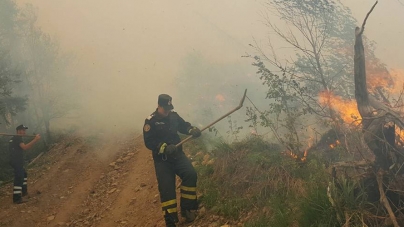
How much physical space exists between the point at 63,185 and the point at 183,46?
47.0m

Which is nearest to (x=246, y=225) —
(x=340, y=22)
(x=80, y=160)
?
(x=80, y=160)

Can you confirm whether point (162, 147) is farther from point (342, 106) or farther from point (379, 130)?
point (342, 106)


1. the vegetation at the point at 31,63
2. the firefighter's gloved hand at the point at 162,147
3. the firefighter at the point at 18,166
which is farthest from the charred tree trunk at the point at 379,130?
the vegetation at the point at 31,63

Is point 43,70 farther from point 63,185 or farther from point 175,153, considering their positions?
point 175,153

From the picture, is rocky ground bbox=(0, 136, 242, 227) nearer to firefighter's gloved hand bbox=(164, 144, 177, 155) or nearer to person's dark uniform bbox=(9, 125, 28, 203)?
person's dark uniform bbox=(9, 125, 28, 203)

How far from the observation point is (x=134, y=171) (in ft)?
30.1

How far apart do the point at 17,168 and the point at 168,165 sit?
5215mm

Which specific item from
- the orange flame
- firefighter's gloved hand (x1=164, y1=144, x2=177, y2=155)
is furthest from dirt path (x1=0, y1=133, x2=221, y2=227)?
the orange flame

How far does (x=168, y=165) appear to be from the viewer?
5344mm

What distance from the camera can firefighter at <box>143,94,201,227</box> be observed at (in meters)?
5.06

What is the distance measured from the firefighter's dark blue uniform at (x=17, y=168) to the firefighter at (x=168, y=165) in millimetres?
4690

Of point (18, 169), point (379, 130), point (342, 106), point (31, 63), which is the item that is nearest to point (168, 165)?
point (379, 130)

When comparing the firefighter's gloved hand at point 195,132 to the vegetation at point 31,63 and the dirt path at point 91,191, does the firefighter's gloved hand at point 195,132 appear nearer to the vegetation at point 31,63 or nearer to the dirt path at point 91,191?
the dirt path at point 91,191

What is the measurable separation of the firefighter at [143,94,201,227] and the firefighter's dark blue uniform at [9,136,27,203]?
4.69 meters
